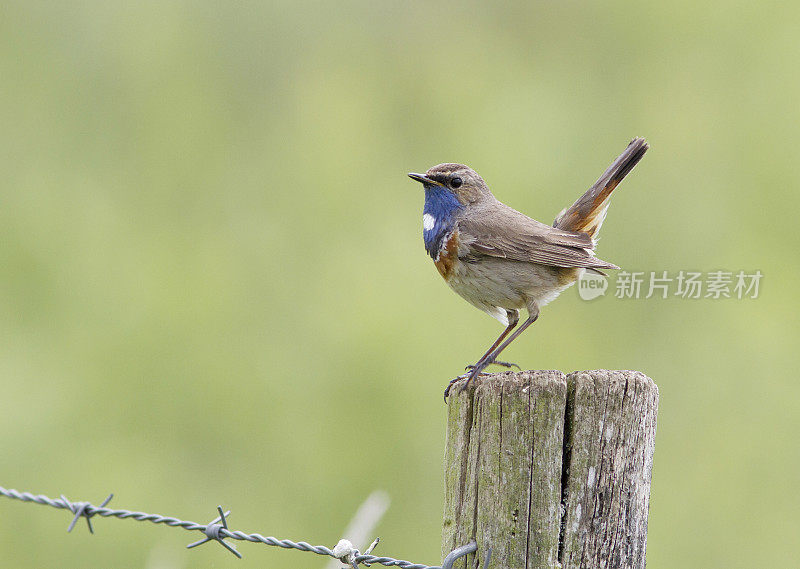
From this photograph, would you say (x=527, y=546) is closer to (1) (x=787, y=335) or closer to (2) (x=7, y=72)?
(1) (x=787, y=335)

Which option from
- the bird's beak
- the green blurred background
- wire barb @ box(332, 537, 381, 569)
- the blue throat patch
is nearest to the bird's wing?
the blue throat patch

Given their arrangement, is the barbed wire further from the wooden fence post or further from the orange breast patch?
the orange breast patch

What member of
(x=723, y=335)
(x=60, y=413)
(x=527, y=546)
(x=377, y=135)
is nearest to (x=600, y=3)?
(x=377, y=135)

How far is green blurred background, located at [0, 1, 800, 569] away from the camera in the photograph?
6.87 m

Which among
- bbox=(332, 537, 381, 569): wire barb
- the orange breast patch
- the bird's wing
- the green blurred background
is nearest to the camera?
bbox=(332, 537, 381, 569): wire barb

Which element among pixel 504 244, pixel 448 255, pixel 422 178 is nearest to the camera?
pixel 504 244

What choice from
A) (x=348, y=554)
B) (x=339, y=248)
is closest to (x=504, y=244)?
(x=348, y=554)

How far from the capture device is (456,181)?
5.08 m

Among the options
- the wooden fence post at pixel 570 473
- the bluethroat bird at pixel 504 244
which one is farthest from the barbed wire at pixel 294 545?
the bluethroat bird at pixel 504 244

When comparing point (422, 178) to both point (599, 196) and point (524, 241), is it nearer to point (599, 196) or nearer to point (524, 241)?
point (524, 241)

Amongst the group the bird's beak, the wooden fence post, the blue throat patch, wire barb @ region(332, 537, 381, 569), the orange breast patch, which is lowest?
wire barb @ region(332, 537, 381, 569)

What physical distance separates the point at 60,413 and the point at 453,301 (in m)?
3.23

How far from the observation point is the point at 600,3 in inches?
353

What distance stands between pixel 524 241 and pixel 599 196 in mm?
613
